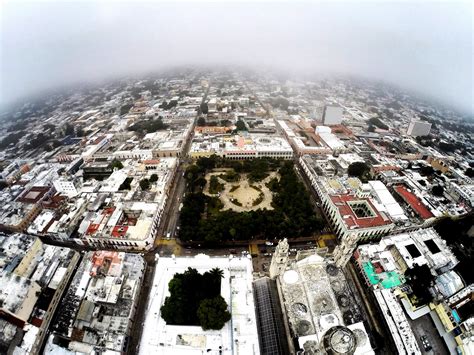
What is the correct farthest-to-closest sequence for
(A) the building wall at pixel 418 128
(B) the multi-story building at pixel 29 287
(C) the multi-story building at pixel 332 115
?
(C) the multi-story building at pixel 332 115
(A) the building wall at pixel 418 128
(B) the multi-story building at pixel 29 287

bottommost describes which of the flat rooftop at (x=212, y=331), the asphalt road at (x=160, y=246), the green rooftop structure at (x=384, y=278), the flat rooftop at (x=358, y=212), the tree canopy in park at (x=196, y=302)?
the asphalt road at (x=160, y=246)

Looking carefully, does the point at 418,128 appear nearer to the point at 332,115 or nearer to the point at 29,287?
the point at 332,115

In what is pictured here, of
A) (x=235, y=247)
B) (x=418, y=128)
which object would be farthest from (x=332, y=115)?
(x=235, y=247)

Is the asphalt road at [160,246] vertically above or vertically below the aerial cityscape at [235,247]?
below

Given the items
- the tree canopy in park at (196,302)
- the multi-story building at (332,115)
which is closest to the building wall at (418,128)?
the multi-story building at (332,115)

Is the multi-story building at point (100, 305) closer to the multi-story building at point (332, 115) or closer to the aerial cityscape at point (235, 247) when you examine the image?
the aerial cityscape at point (235, 247)

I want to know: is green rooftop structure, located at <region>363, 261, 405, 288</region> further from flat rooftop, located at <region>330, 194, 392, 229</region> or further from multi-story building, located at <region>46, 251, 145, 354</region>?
multi-story building, located at <region>46, 251, 145, 354</region>
